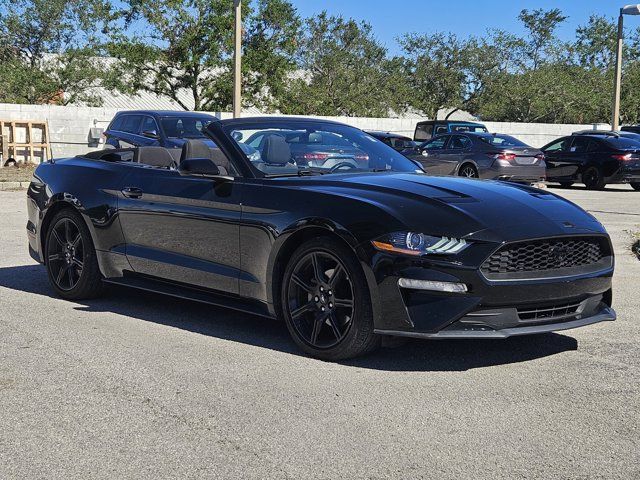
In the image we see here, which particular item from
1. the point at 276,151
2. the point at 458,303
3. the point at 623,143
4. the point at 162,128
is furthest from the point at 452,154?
the point at 458,303

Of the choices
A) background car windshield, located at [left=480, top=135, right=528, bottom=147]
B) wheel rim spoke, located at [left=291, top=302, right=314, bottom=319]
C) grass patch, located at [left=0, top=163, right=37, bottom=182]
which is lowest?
wheel rim spoke, located at [left=291, top=302, right=314, bottom=319]

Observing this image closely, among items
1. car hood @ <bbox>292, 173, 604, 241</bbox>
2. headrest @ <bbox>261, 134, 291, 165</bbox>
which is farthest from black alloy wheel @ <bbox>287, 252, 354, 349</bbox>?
headrest @ <bbox>261, 134, 291, 165</bbox>

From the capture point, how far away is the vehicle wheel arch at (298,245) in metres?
5.19

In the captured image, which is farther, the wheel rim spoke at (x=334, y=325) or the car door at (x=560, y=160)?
the car door at (x=560, y=160)

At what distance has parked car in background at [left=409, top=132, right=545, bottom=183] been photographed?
21.0m

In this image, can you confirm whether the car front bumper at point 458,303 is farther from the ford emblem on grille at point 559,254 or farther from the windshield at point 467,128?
the windshield at point 467,128

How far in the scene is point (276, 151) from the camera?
6.29m

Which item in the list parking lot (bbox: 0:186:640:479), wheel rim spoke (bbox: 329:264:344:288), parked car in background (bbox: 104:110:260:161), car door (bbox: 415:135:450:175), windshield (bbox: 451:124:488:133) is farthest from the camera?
windshield (bbox: 451:124:488:133)

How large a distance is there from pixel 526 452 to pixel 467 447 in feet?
0.82

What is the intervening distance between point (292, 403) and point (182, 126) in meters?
13.8

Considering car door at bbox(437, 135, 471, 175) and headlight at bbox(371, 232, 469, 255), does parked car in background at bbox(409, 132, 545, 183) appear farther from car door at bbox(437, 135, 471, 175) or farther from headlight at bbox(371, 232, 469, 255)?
headlight at bbox(371, 232, 469, 255)

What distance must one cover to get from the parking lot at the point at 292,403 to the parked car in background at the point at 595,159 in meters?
16.7

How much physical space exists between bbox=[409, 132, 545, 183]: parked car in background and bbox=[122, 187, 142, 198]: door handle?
14.5m

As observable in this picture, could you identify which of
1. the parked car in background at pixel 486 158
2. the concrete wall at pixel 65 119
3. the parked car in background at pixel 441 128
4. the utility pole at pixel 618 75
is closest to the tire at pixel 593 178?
the parked car in background at pixel 486 158
